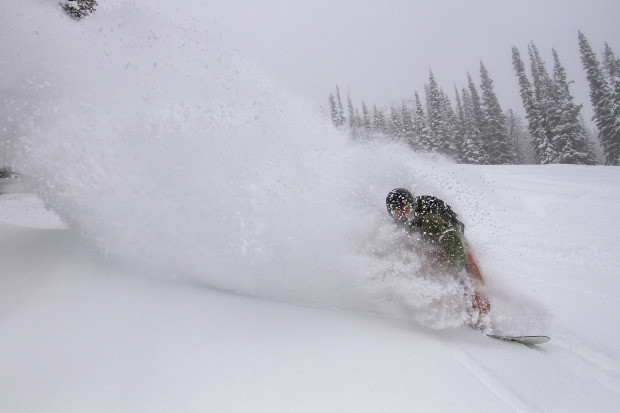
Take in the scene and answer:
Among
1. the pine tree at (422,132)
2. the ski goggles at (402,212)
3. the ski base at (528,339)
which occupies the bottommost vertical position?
the ski base at (528,339)

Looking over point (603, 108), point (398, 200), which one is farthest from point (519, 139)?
point (398, 200)

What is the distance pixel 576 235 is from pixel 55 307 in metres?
9.96

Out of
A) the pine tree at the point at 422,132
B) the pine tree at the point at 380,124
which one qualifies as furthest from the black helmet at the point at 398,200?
the pine tree at the point at 380,124

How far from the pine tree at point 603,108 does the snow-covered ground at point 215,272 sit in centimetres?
3344

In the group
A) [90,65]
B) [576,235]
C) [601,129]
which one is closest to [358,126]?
[601,129]

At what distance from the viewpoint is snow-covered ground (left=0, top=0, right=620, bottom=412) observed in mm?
2434

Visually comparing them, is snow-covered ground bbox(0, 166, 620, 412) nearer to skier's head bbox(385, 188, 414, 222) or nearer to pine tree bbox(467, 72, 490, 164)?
skier's head bbox(385, 188, 414, 222)

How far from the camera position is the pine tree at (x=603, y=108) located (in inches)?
1178

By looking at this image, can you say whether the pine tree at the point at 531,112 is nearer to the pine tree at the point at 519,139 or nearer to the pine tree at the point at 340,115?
the pine tree at the point at 519,139

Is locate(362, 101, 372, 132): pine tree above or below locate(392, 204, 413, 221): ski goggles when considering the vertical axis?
above

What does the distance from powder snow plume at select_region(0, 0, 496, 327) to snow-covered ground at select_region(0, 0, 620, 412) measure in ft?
0.08

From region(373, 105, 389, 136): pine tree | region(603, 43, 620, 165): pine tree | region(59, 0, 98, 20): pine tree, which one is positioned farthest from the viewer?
region(373, 105, 389, 136): pine tree

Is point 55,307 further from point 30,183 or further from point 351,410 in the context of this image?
point 351,410

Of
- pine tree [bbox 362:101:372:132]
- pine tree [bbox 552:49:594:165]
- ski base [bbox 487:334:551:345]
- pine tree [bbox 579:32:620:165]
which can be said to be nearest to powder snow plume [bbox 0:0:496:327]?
ski base [bbox 487:334:551:345]
